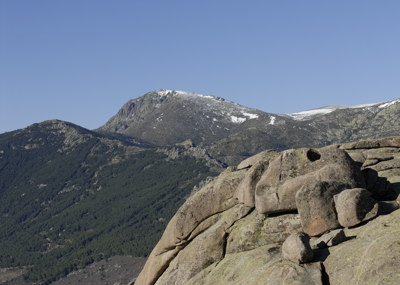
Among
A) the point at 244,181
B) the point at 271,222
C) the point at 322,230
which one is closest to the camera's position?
the point at 322,230

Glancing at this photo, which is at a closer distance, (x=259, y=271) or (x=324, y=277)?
(x=324, y=277)

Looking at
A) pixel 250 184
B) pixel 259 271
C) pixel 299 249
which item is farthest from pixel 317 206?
pixel 250 184

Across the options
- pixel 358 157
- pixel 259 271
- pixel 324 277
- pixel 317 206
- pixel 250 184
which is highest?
pixel 358 157

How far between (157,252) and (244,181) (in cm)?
1416

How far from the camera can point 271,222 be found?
41469 mm

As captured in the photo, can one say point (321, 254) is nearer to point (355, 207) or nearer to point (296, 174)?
point (355, 207)

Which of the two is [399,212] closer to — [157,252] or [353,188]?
[353,188]

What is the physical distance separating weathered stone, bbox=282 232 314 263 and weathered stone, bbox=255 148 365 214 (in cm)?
722

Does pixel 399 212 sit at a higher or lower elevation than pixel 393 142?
lower

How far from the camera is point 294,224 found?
40.1 meters

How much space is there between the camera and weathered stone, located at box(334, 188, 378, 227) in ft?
118

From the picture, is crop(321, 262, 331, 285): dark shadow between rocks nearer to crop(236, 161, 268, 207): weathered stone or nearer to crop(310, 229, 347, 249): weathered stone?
crop(310, 229, 347, 249): weathered stone

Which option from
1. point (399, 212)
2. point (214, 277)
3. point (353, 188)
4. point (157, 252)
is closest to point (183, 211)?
point (157, 252)

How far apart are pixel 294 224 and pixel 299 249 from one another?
7443 millimetres
